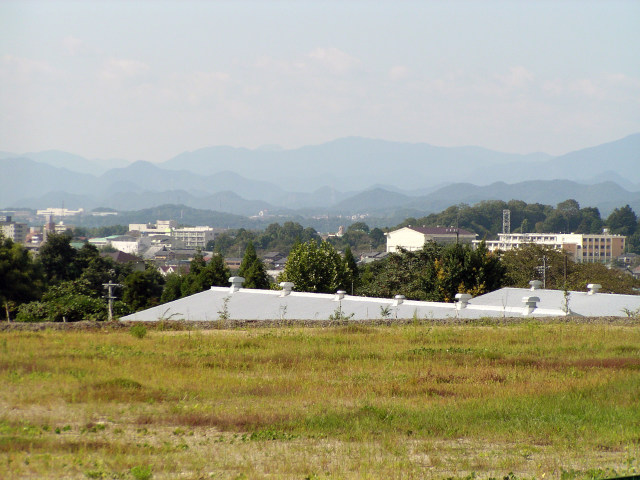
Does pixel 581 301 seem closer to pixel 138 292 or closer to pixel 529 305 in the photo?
pixel 529 305

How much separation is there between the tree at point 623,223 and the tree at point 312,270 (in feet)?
527

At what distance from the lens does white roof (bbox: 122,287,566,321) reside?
2441 cm

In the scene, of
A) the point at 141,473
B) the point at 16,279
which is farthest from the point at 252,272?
the point at 141,473

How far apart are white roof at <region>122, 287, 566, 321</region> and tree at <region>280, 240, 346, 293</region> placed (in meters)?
14.0

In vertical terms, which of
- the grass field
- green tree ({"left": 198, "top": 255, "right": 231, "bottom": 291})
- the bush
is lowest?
green tree ({"left": 198, "top": 255, "right": 231, "bottom": 291})

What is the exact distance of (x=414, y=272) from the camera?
143 ft

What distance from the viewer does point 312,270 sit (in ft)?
150

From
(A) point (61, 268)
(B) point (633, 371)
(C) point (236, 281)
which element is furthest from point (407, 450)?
(A) point (61, 268)

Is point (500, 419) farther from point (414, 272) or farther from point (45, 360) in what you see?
point (414, 272)

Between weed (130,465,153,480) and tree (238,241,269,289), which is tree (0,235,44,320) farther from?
weed (130,465,153,480)

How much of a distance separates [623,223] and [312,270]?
544 feet

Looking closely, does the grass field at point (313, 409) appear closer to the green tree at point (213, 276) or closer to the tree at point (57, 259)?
the green tree at point (213, 276)

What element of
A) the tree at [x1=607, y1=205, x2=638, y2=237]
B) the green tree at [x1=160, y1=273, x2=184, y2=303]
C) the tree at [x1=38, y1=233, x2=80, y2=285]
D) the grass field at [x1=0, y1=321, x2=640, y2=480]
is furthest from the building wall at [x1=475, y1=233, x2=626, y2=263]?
the grass field at [x1=0, y1=321, x2=640, y2=480]

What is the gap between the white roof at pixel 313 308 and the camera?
24406 mm
